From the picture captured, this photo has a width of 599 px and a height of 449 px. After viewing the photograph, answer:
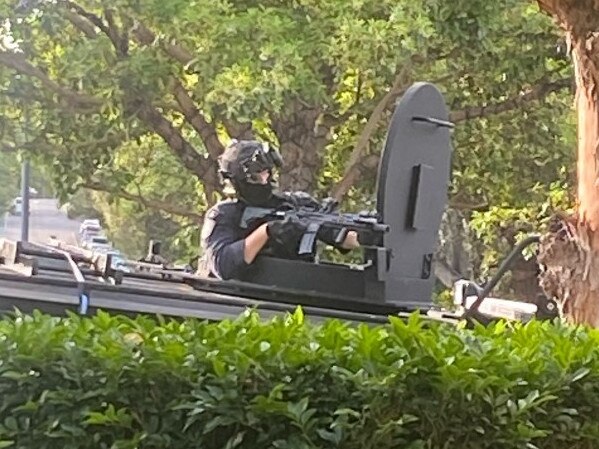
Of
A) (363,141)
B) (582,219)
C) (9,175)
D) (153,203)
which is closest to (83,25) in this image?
(9,175)

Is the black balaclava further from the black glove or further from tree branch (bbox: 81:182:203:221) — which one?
tree branch (bbox: 81:182:203:221)

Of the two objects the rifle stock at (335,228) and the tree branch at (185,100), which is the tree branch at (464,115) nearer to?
the tree branch at (185,100)

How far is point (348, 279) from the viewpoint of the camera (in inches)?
150

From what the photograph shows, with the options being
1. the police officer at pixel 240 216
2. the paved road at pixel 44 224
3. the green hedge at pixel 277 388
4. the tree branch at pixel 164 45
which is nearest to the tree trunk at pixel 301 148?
the tree branch at pixel 164 45

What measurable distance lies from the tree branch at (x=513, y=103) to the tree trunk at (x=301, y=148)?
2.96 ft

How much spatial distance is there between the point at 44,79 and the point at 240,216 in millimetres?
3145

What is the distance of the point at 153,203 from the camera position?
777 cm

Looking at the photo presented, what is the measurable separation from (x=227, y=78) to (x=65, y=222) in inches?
82.9

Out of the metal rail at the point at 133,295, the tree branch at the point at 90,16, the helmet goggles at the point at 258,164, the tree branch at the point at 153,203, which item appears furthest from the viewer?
the tree branch at the point at 153,203

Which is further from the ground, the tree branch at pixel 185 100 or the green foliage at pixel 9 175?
the tree branch at pixel 185 100

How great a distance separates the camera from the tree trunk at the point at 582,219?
3.67 meters

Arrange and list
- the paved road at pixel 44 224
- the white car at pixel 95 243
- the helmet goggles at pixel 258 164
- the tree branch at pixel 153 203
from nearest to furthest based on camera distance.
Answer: the helmet goggles at pixel 258 164, the white car at pixel 95 243, the paved road at pixel 44 224, the tree branch at pixel 153 203

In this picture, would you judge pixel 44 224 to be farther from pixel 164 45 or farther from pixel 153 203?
pixel 164 45

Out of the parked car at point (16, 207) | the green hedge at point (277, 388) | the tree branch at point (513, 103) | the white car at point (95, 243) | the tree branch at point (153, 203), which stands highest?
the tree branch at point (513, 103)
